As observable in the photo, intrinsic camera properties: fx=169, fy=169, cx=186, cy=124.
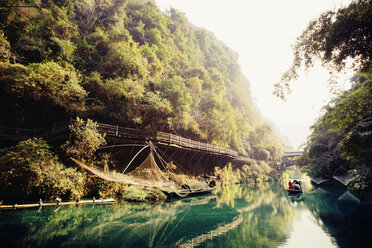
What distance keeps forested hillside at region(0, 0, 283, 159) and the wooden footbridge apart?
1.30m

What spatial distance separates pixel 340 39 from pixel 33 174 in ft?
55.1

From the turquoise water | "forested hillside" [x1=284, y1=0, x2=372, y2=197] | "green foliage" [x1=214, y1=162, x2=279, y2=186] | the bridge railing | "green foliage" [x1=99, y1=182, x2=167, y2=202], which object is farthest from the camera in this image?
"green foliage" [x1=214, y1=162, x2=279, y2=186]

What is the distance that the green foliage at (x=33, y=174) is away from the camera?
29.7ft

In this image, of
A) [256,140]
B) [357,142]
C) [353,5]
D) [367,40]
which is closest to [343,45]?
[367,40]

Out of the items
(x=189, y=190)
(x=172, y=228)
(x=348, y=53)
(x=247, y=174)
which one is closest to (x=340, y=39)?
(x=348, y=53)

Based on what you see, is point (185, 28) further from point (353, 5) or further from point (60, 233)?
point (60, 233)

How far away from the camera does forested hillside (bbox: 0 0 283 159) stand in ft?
41.2

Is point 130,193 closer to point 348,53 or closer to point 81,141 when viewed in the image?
point 81,141

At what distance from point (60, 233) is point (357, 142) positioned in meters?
12.8

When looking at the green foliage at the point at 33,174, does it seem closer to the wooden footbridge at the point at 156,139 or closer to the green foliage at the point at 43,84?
the wooden footbridge at the point at 156,139

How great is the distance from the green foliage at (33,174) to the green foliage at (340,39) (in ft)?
49.2

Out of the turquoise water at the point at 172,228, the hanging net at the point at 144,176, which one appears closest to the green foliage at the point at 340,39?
the turquoise water at the point at 172,228

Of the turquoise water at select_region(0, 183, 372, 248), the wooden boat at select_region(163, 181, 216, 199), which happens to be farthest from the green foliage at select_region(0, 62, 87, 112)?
the wooden boat at select_region(163, 181, 216, 199)

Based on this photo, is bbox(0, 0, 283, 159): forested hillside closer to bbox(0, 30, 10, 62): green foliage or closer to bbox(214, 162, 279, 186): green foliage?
bbox(0, 30, 10, 62): green foliage
